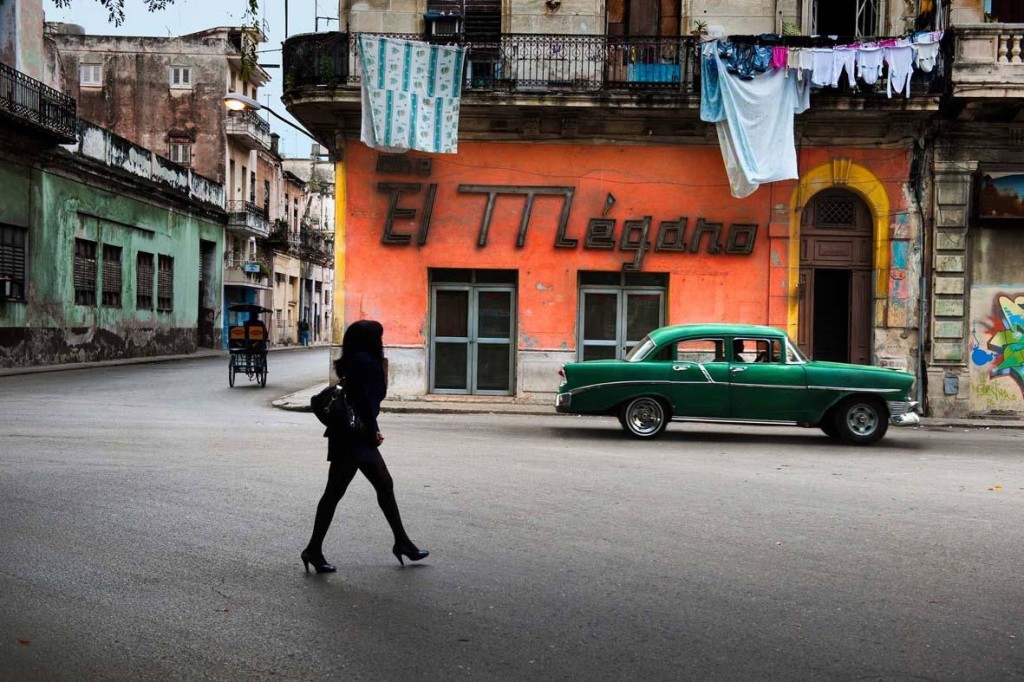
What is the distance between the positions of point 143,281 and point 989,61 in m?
28.9

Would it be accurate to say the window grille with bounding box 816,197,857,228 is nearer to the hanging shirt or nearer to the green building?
the hanging shirt

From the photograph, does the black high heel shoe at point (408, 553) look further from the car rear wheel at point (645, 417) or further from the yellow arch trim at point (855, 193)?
the yellow arch trim at point (855, 193)

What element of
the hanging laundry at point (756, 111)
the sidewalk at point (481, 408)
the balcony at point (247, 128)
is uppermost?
the balcony at point (247, 128)

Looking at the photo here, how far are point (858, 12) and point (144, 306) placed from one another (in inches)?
→ 1061

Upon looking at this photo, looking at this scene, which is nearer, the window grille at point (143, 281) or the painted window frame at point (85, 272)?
the painted window frame at point (85, 272)

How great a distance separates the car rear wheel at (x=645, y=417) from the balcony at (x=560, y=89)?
694 centimetres

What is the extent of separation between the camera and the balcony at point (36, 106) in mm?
26984

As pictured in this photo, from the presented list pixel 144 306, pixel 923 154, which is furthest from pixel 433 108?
pixel 144 306

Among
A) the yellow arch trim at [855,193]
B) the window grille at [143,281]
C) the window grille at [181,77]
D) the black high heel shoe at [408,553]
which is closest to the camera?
the black high heel shoe at [408,553]

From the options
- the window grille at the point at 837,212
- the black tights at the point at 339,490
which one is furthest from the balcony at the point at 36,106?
the black tights at the point at 339,490

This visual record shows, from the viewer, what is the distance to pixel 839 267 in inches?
764

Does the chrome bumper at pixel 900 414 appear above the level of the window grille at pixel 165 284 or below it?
below

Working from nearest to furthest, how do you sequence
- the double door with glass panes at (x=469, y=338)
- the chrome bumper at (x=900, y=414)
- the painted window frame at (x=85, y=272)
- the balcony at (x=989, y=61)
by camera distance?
the chrome bumper at (x=900, y=414) < the balcony at (x=989, y=61) < the double door with glass panes at (x=469, y=338) < the painted window frame at (x=85, y=272)

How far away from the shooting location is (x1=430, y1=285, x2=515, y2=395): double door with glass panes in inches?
783
